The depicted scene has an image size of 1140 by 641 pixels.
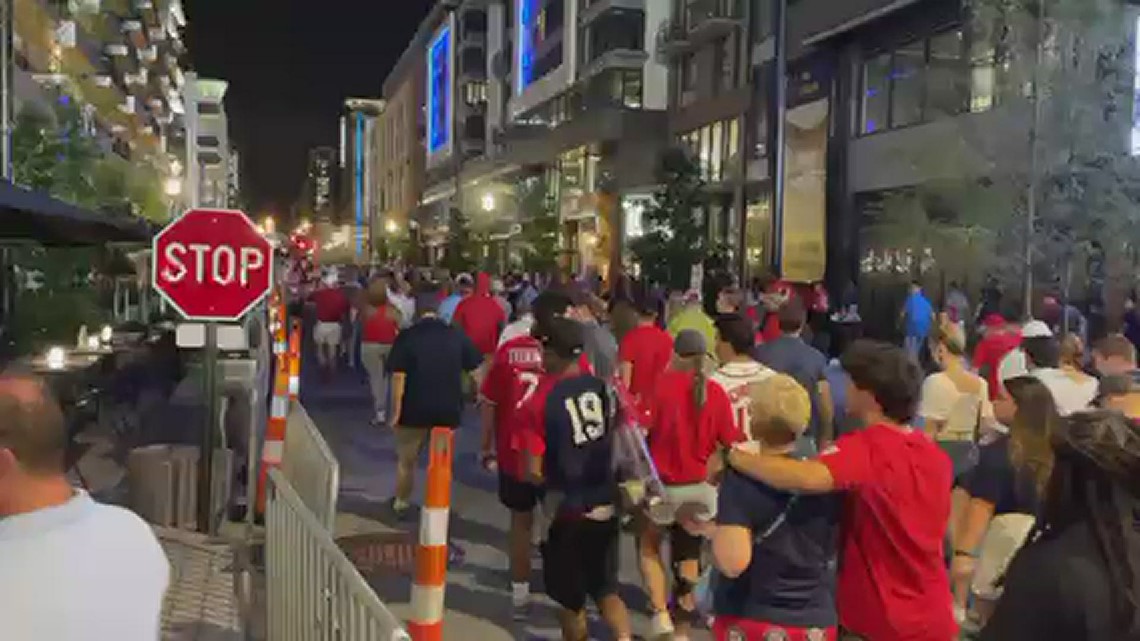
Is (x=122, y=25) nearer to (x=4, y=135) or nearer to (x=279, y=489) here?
(x=4, y=135)

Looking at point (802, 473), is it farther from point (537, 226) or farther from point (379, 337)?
point (537, 226)

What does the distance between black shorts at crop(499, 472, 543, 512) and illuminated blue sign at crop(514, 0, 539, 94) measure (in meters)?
64.2

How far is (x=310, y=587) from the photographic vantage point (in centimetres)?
497

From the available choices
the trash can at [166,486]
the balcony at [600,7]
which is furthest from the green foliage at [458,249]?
the trash can at [166,486]

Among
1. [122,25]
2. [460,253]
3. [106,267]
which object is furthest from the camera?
[122,25]

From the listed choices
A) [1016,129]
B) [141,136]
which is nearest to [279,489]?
[1016,129]

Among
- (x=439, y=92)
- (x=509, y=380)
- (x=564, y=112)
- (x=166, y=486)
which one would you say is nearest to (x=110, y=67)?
(x=564, y=112)

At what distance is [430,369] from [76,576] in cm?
707

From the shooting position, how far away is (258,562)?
7875 millimetres

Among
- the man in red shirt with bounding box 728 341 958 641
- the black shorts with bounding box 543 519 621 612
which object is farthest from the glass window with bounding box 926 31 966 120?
the man in red shirt with bounding box 728 341 958 641

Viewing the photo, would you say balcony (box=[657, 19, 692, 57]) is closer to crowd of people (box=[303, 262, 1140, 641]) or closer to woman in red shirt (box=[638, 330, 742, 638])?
crowd of people (box=[303, 262, 1140, 641])

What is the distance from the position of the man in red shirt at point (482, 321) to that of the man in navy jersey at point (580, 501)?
24.7ft

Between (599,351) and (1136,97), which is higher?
(1136,97)

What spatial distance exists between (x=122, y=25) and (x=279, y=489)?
260 ft
